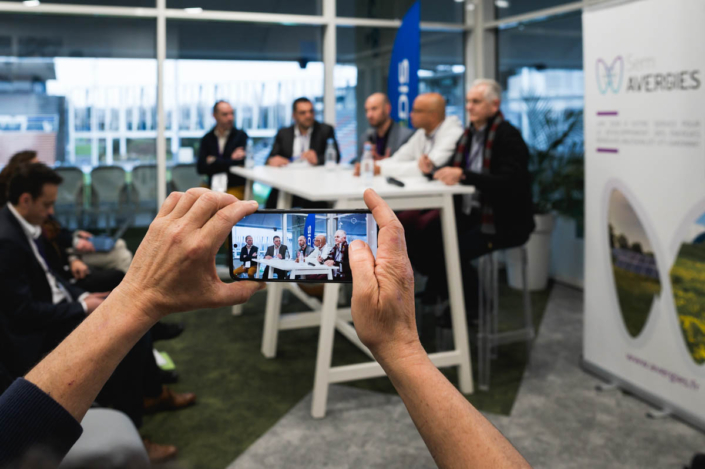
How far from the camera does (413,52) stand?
5137 mm

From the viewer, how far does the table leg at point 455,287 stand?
10.2 ft

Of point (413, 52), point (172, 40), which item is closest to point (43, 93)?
point (172, 40)

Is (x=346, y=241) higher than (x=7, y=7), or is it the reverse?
(x=7, y=7)

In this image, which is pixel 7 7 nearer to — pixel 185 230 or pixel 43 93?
pixel 43 93

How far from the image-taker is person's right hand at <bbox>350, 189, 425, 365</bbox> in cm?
73

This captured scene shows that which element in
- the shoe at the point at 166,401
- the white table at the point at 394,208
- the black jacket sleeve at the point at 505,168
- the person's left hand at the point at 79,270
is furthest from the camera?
the person's left hand at the point at 79,270

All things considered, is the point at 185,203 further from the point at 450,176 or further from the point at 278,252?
the point at 450,176

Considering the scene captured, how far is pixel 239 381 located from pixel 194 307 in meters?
2.75

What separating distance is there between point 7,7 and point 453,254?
4329 mm

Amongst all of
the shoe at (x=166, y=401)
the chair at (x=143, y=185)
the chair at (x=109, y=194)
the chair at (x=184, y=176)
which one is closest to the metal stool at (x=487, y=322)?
the shoe at (x=166, y=401)

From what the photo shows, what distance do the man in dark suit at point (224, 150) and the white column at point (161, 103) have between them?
1.69ft

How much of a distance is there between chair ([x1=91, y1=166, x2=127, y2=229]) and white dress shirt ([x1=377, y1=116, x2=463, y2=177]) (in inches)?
107

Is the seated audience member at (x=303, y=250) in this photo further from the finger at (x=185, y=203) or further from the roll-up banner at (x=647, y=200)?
the roll-up banner at (x=647, y=200)

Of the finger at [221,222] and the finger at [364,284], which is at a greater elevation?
the finger at [221,222]
